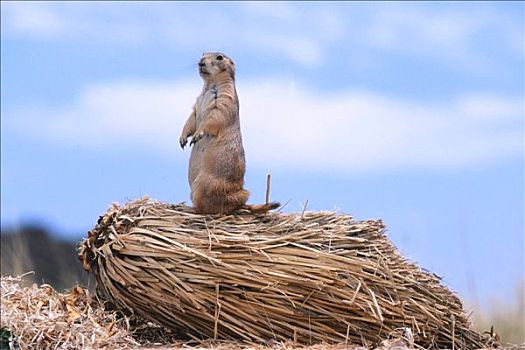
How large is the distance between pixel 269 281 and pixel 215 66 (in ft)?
6.69

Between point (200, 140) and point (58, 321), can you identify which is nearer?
point (58, 321)

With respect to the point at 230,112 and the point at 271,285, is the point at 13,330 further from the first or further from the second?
the point at 230,112

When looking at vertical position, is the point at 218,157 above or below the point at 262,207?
above

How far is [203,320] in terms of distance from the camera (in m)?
6.82

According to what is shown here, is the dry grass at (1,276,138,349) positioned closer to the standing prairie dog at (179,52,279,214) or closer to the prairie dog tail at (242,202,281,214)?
the standing prairie dog at (179,52,279,214)

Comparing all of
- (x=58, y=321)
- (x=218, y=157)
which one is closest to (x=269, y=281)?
(x=218, y=157)

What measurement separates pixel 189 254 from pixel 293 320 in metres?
0.90

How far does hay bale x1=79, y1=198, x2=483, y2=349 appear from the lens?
6711 mm

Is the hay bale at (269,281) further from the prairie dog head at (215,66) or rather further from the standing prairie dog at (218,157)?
the prairie dog head at (215,66)

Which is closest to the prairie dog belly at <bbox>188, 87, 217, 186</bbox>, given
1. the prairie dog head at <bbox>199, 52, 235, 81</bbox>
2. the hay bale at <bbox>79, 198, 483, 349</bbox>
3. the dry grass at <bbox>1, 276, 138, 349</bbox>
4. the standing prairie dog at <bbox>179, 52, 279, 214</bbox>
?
the standing prairie dog at <bbox>179, 52, 279, 214</bbox>

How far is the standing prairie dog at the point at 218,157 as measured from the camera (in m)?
7.23

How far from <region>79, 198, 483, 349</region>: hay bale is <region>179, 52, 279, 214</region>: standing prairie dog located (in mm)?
147

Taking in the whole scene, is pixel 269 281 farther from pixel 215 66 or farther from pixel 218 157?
pixel 215 66

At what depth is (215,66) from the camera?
7.77 meters
